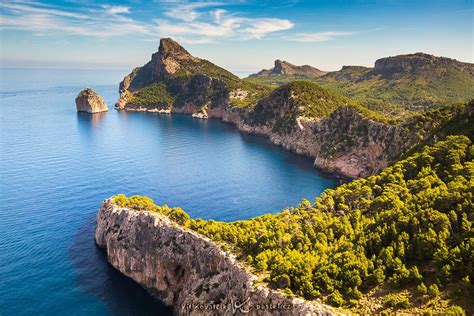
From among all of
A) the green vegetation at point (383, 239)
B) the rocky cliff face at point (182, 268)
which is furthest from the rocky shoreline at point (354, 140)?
the rocky cliff face at point (182, 268)

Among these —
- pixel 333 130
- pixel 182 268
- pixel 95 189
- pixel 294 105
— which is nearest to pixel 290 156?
pixel 333 130

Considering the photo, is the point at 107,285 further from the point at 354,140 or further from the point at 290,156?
the point at 290,156

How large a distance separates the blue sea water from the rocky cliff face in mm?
2679

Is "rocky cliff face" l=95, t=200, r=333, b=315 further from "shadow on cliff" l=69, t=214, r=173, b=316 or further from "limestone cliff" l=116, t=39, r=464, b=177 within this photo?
"limestone cliff" l=116, t=39, r=464, b=177

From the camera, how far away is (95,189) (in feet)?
330

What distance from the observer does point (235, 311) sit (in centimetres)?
4547

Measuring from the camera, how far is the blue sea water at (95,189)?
58438 millimetres

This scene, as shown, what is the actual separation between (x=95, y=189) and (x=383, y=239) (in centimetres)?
8011

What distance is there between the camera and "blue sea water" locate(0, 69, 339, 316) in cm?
5844

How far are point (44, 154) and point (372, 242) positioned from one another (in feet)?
406

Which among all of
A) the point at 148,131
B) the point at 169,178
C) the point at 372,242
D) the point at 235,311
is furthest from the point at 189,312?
the point at 148,131

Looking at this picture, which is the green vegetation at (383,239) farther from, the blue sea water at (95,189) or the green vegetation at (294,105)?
the green vegetation at (294,105)

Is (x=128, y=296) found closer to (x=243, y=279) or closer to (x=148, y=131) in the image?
(x=243, y=279)

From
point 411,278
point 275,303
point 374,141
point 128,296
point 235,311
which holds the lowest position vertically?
point 128,296
